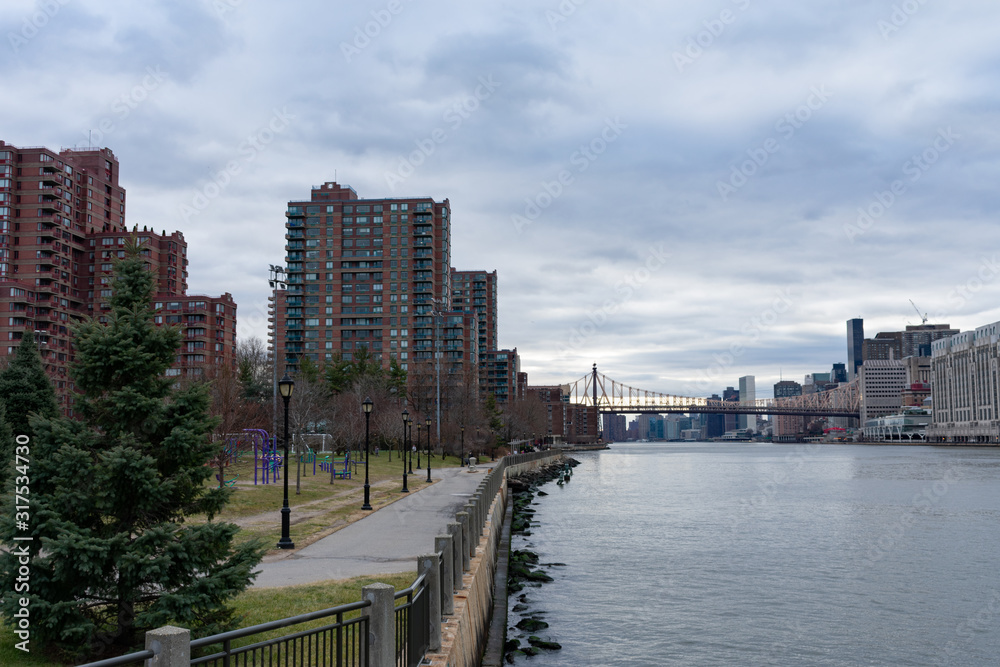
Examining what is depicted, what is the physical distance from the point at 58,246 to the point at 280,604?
438 feet

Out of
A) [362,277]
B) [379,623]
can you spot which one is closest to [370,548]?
[379,623]

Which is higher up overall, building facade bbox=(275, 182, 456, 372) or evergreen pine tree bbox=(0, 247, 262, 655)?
building facade bbox=(275, 182, 456, 372)

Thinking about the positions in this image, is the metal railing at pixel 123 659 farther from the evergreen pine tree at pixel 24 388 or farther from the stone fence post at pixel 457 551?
the evergreen pine tree at pixel 24 388

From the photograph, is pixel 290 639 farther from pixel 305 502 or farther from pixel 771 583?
pixel 305 502

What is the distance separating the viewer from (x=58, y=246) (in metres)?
128

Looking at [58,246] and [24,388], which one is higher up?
[58,246]

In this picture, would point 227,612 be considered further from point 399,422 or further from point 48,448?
point 399,422

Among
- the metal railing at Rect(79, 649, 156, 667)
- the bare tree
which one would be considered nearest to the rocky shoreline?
the bare tree

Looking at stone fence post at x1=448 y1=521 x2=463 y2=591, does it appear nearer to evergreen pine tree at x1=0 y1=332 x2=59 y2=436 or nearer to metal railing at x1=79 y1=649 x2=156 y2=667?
metal railing at x1=79 y1=649 x2=156 y2=667

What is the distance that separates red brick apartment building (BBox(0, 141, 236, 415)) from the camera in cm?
11849

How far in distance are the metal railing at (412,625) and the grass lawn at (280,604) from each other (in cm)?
175

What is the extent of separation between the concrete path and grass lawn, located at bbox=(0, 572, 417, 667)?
707mm

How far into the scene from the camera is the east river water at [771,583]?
20.1 meters

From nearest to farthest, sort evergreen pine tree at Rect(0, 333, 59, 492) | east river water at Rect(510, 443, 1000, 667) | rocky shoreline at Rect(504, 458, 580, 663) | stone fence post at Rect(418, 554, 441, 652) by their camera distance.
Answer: stone fence post at Rect(418, 554, 441, 652) → rocky shoreline at Rect(504, 458, 580, 663) → east river water at Rect(510, 443, 1000, 667) → evergreen pine tree at Rect(0, 333, 59, 492)
